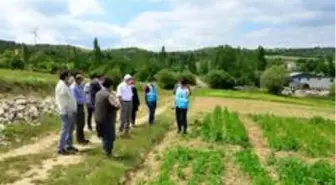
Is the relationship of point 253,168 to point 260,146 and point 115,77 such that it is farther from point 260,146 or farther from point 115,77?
point 115,77

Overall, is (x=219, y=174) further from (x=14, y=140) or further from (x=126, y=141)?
(x=14, y=140)

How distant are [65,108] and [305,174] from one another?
260 inches

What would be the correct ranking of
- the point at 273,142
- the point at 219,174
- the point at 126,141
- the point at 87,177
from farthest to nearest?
1. the point at 273,142
2. the point at 126,141
3. the point at 219,174
4. the point at 87,177

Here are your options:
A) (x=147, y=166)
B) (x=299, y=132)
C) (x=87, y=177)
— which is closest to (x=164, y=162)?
(x=147, y=166)

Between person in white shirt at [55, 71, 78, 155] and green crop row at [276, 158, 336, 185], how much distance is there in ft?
19.0

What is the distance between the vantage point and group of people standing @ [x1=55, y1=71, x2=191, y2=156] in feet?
54.1

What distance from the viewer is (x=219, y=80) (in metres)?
119

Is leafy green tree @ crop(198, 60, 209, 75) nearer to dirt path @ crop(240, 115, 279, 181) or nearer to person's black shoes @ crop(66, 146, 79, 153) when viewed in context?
dirt path @ crop(240, 115, 279, 181)

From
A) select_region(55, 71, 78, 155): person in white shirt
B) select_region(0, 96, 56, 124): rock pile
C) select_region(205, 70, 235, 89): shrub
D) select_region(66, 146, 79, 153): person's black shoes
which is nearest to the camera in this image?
select_region(55, 71, 78, 155): person in white shirt

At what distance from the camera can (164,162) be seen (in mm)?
16844

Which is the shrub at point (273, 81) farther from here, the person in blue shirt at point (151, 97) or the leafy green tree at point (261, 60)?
the person in blue shirt at point (151, 97)

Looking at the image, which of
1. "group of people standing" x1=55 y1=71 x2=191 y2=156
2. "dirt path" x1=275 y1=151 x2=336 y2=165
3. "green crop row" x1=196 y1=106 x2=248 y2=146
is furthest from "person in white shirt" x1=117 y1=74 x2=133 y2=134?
"dirt path" x1=275 y1=151 x2=336 y2=165

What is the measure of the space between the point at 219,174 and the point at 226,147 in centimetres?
632

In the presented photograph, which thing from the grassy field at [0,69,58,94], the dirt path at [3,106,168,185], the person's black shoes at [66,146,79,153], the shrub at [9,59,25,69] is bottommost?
the dirt path at [3,106,168,185]
